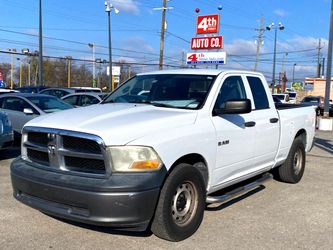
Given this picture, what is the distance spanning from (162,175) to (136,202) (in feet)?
1.26

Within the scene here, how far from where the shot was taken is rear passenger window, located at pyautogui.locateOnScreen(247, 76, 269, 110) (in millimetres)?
6062

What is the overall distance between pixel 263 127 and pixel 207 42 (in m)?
21.1

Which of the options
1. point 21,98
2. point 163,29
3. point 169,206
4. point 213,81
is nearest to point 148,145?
point 169,206

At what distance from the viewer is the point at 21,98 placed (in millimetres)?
11609

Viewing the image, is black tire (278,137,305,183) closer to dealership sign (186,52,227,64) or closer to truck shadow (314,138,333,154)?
truck shadow (314,138,333,154)

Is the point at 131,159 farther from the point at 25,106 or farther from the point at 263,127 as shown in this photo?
the point at 25,106

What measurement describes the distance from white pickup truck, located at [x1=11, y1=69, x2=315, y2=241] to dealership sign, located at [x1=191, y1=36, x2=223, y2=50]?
20.7 metres

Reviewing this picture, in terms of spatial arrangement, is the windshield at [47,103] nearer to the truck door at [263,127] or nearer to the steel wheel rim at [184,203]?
the truck door at [263,127]

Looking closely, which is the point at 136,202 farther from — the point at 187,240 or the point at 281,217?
the point at 281,217

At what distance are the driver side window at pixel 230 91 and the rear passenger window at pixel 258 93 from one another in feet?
0.99

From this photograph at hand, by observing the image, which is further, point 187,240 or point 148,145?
point 187,240

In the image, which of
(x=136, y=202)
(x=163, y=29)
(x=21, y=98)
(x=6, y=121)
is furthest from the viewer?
(x=163, y=29)

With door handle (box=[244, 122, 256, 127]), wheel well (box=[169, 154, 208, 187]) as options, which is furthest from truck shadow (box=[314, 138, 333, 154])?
wheel well (box=[169, 154, 208, 187])

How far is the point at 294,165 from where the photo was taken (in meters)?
7.32
